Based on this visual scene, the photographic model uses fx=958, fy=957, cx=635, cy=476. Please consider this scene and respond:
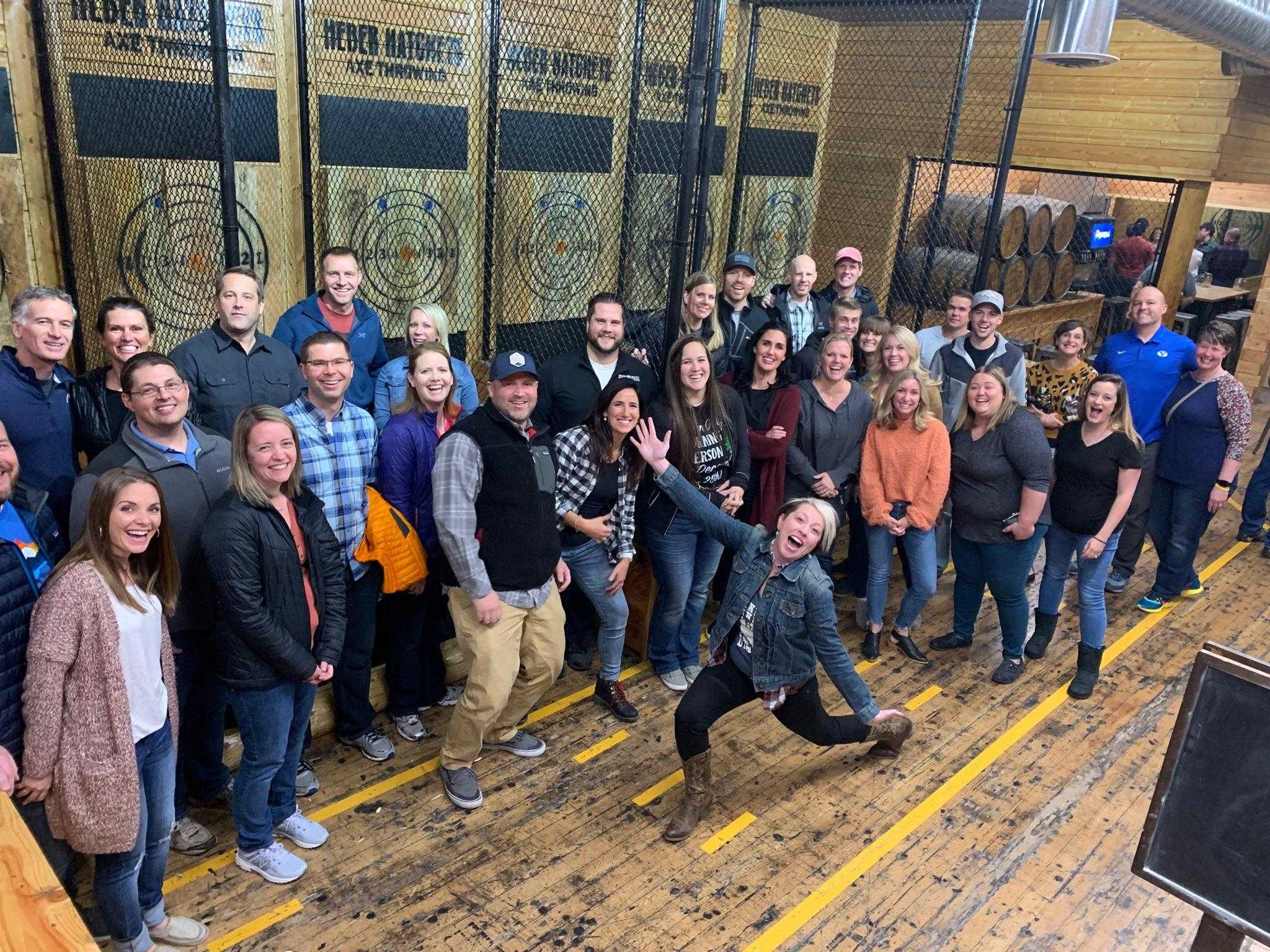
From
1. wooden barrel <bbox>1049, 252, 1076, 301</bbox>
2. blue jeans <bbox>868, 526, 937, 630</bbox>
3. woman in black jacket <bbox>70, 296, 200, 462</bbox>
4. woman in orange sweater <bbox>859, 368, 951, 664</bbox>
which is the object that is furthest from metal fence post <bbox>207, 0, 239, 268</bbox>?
wooden barrel <bbox>1049, 252, 1076, 301</bbox>

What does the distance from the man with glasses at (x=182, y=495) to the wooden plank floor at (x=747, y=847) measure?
1.40 ft

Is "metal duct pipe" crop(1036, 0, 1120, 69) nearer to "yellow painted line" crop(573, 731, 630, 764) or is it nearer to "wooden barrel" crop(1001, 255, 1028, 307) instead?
"wooden barrel" crop(1001, 255, 1028, 307)

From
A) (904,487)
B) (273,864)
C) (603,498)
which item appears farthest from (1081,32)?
(273,864)

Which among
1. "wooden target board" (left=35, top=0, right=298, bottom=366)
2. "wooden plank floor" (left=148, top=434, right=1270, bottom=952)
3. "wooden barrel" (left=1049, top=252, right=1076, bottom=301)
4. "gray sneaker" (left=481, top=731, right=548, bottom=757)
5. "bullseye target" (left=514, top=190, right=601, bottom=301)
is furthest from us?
"wooden barrel" (left=1049, top=252, right=1076, bottom=301)

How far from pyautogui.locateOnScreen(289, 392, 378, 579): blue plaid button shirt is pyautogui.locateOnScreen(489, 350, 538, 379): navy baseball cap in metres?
0.53

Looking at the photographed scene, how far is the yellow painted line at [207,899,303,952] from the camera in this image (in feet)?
10.5

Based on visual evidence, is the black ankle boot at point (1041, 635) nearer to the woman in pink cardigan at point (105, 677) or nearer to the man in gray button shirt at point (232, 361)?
the man in gray button shirt at point (232, 361)

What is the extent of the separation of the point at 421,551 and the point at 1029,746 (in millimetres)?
3089

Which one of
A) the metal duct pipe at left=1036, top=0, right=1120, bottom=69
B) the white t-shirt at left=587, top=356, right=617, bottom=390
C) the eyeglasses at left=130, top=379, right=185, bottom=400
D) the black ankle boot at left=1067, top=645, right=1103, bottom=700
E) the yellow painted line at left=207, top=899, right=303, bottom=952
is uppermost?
the metal duct pipe at left=1036, top=0, right=1120, bottom=69

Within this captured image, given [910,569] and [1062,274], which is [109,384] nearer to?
[910,569]

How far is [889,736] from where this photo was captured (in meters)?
4.33

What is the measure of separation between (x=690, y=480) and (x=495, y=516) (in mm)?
1127

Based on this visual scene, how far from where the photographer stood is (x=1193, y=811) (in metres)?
2.11

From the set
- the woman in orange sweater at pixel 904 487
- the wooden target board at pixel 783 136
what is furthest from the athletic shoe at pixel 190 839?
the wooden target board at pixel 783 136
